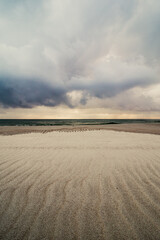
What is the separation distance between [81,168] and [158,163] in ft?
10.1

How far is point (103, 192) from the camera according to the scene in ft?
8.43

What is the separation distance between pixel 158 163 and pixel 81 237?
13.5 feet

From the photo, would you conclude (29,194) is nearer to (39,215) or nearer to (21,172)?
(39,215)

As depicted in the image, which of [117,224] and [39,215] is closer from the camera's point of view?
[117,224]

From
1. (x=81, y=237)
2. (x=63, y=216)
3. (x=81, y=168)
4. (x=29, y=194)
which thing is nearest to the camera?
(x=81, y=237)

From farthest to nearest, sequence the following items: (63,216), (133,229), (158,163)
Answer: (158,163) → (63,216) → (133,229)

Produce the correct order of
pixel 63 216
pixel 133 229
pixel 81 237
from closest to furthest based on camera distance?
pixel 81 237
pixel 133 229
pixel 63 216

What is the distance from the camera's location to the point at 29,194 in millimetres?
2502

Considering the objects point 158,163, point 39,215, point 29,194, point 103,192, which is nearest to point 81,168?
point 103,192

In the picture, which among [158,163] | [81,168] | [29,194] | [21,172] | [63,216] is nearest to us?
[63,216]

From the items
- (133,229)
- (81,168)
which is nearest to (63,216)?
(133,229)

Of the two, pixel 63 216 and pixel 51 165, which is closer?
pixel 63 216

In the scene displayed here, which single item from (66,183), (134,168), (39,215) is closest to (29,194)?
(39,215)

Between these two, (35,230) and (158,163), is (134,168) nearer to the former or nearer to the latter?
(158,163)
